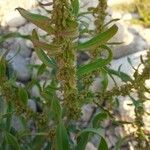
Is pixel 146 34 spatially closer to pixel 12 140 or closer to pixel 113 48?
pixel 113 48

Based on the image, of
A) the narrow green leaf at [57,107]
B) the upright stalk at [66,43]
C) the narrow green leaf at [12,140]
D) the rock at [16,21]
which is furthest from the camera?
the rock at [16,21]

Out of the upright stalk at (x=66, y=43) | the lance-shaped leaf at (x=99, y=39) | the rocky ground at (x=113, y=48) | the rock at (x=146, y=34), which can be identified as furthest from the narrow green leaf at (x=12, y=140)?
the rock at (x=146, y=34)

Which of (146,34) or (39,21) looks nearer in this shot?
(39,21)

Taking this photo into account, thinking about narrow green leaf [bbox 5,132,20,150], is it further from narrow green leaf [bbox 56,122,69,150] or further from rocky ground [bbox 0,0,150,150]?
rocky ground [bbox 0,0,150,150]

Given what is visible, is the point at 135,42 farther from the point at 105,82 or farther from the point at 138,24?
the point at 105,82

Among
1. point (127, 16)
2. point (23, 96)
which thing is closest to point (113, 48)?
point (127, 16)

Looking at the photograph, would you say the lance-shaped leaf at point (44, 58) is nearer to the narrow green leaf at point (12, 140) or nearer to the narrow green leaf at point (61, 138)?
the narrow green leaf at point (61, 138)
